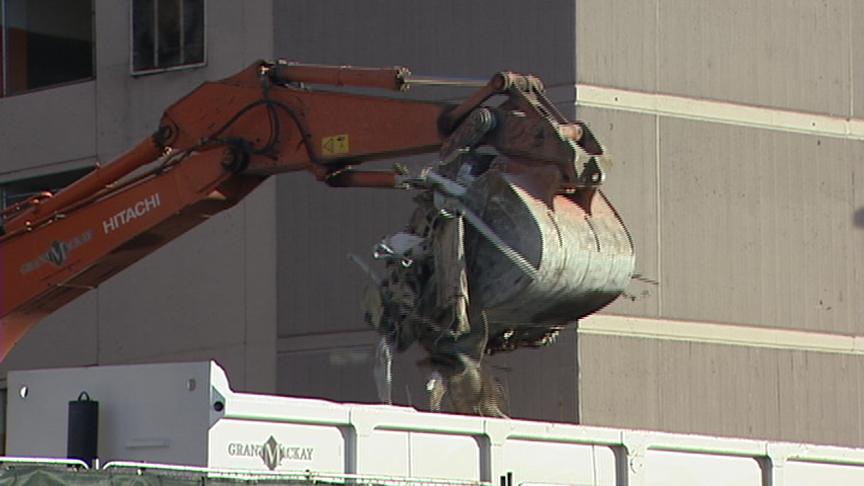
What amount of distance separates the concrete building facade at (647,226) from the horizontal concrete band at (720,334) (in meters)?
0.03

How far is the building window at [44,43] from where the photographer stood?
2856cm

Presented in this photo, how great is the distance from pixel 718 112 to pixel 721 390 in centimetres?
319

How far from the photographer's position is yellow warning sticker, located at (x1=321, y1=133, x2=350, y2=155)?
18.4m

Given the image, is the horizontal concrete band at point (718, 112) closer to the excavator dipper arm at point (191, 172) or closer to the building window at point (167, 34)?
the excavator dipper arm at point (191, 172)

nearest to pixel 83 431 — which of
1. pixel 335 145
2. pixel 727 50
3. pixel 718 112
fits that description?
pixel 335 145

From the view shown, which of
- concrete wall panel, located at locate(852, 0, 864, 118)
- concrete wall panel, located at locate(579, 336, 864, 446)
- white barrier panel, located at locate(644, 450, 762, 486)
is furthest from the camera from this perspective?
concrete wall panel, located at locate(852, 0, 864, 118)

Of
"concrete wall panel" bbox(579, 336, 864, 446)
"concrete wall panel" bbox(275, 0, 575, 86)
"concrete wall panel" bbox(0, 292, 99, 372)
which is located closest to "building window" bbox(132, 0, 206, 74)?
"concrete wall panel" bbox(275, 0, 575, 86)

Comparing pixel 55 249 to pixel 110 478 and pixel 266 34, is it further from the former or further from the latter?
pixel 110 478

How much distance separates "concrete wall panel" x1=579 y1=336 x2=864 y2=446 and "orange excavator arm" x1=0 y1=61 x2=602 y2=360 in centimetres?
490

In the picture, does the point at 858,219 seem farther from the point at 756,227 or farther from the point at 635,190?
the point at 635,190

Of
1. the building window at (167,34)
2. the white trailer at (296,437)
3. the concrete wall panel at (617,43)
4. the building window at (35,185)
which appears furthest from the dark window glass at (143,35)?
the white trailer at (296,437)

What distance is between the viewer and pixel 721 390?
23297 mm

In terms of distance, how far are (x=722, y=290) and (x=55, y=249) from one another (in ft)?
25.6

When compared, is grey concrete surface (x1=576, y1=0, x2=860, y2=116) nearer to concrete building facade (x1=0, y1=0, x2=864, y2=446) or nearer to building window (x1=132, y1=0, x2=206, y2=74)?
concrete building facade (x1=0, y1=0, x2=864, y2=446)
